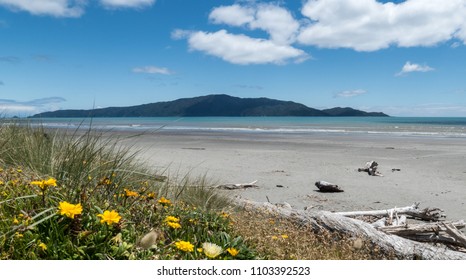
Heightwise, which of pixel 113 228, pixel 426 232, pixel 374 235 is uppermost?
pixel 113 228

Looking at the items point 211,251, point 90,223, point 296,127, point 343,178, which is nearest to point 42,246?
point 90,223

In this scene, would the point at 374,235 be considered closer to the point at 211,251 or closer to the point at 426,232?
the point at 426,232

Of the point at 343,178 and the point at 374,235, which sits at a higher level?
the point at 374,235

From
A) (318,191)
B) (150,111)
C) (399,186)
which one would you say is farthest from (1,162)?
(150,111)

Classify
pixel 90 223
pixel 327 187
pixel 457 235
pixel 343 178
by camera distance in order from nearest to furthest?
pixel 90 223 → pixel 457 235 → pixel 327 187 → pixel 343 178

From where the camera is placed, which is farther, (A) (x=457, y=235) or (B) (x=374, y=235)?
(A) (x=457, y=235)

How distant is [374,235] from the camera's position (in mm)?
4438

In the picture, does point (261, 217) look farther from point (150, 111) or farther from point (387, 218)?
point (150, 111)

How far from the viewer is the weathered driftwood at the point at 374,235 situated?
4.16 metres

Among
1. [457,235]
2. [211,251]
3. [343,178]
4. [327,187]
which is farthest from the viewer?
[343,178]

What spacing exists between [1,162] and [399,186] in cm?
803

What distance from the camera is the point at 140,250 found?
2.69 metres

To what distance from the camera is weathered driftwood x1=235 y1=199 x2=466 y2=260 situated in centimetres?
416

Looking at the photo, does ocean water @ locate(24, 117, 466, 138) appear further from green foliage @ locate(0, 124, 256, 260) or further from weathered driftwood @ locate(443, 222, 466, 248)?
weathered driftwood @ locate(443, 222, 466, 248)
